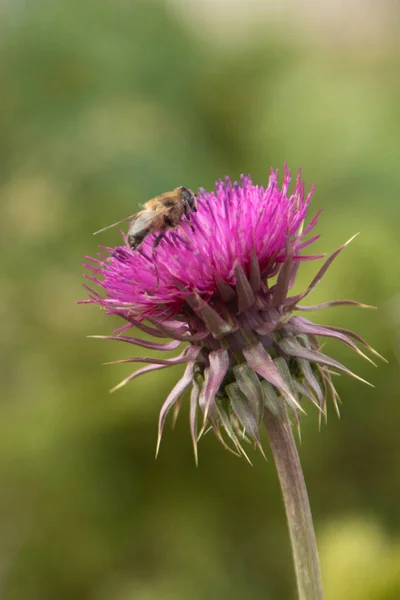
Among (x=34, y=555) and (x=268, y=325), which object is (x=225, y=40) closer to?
(x=34, y=555)

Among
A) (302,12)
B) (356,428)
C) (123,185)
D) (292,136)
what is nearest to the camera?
(356,428)

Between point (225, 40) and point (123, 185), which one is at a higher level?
point (225, 40)

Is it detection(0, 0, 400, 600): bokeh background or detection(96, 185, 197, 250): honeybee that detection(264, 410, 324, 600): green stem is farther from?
detection(0, 0, 400, 600): bokeh background

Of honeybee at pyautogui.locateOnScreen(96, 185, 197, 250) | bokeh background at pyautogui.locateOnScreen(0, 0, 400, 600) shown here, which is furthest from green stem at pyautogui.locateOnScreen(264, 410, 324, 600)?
bokeh background at pyautogui.locateOnScreen(0, 0, 400, 600)

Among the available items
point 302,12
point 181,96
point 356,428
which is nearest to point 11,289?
point 181,96

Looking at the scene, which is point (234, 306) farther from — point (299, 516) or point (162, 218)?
point (299, 516)

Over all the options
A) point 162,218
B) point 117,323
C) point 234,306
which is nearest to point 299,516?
point 234,306
